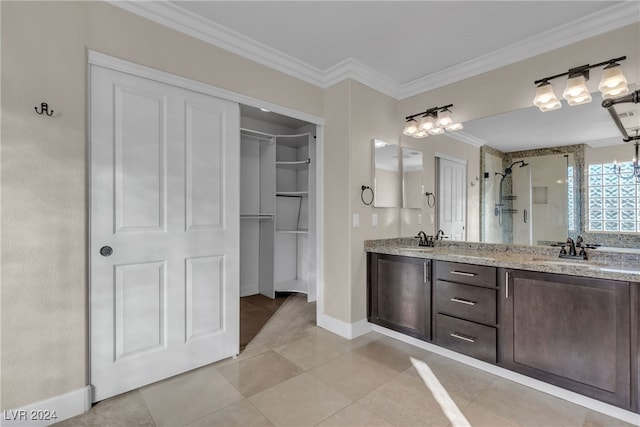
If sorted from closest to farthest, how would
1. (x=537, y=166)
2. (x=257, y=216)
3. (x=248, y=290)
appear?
1. (x=537, y=166)
2. (x=257, y=216)
3. (x=248, y=290)

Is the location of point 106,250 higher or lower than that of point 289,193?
lower

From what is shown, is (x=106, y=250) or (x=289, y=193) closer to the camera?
(x=106, y=250)

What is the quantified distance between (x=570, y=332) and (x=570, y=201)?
102 centimetres

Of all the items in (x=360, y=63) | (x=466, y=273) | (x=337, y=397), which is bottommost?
(x=337, y=397)

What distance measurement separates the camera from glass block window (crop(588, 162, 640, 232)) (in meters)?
2.01

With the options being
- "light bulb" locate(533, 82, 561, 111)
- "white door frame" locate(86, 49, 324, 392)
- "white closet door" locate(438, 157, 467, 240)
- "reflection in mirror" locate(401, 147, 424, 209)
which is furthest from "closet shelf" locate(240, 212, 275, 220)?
"light bulb" locate(533, 82, 561, 111)

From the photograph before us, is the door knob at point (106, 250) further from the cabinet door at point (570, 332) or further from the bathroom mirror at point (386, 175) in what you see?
the cabinet door at point (570, 332)

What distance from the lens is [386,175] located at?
3.16 m

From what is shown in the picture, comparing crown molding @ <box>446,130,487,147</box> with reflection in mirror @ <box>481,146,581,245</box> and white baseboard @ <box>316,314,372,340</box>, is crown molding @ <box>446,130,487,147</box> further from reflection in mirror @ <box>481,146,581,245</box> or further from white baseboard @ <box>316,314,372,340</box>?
white baseboard @ <box>316,314,372,340</box>

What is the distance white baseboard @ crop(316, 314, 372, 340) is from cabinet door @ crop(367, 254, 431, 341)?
0.40ft

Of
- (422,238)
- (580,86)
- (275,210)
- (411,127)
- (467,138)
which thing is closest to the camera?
(580,86)

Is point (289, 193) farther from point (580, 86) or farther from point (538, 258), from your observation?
point (580, 86)

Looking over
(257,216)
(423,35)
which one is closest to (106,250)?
(257,216)

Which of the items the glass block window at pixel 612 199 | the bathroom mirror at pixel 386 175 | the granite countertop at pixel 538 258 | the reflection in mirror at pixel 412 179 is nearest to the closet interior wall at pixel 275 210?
the bathroom mirror at pixel 386 175
